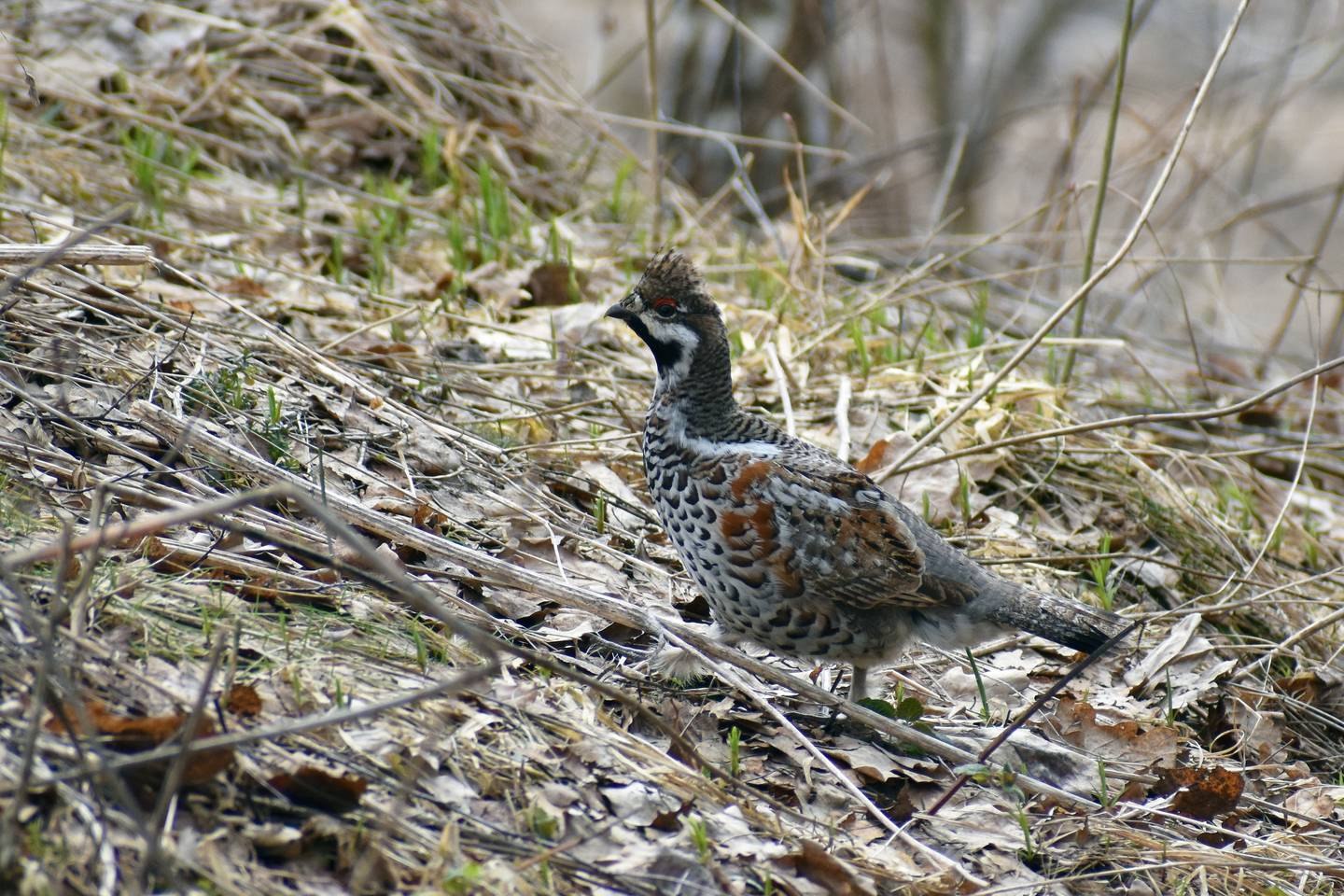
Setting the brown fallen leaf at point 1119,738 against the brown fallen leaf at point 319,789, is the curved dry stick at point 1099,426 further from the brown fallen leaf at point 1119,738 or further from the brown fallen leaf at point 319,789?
the brown fallen leaf at point 319,789

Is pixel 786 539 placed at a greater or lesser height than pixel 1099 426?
lesser

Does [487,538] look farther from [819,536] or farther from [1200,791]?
[1200,791]

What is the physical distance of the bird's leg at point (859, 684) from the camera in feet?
15.1

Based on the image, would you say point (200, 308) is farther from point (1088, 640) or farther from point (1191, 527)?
point (1191, 527)

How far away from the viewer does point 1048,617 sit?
4504 mm

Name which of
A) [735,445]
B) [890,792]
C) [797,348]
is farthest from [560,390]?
[890,792]

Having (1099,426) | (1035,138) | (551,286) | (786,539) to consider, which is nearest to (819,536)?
(786,539)

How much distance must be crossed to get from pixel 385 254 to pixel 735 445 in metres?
3.07

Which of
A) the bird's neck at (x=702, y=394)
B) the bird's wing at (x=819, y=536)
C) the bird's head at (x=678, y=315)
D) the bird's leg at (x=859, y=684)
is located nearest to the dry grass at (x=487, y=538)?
the bird's leg at (x=859, y=684)

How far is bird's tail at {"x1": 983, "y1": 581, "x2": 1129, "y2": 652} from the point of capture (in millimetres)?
4492

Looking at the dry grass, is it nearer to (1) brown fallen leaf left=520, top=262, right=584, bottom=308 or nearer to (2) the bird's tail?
(1) brown fallen leaf left=520, top=262, right=584, bottom=308

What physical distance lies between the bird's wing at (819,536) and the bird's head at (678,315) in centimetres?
45

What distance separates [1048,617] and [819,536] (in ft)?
2.87

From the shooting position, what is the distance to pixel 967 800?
164 inches
